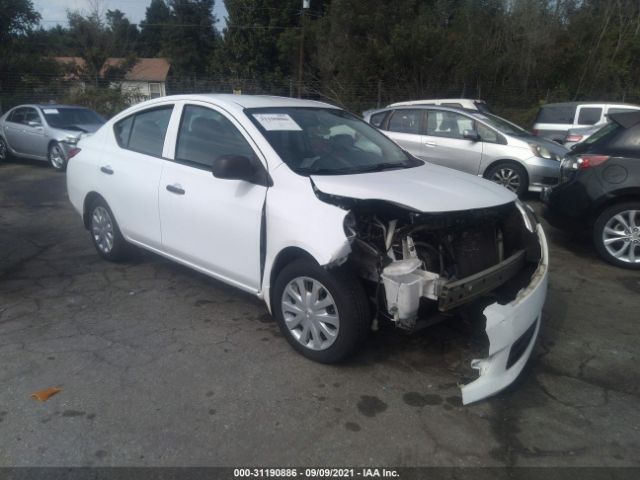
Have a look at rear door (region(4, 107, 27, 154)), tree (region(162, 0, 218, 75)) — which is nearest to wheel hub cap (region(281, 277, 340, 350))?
rear door (region(4, 107, 27, 154))

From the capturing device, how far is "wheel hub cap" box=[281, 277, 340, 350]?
136 inches

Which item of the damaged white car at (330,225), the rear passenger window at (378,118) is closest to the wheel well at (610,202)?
the damaged white car at (330,225)

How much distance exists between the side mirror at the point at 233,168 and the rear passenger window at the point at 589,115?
1209cm

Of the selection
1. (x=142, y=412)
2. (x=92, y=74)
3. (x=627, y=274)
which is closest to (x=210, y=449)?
(x=142, y=412)

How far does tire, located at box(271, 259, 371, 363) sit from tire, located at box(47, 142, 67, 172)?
9854mm

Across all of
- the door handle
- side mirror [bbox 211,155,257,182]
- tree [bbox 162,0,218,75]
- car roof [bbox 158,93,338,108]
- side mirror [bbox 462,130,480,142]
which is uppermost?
tree [bbox 162,0,218,75]

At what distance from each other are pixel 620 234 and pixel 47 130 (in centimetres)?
1133

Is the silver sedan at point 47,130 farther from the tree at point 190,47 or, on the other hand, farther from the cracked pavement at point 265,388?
the tree at point 190,47

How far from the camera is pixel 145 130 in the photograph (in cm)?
494

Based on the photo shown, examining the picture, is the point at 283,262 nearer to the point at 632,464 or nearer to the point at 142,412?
the point at 142,412

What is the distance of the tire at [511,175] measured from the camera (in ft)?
29.3

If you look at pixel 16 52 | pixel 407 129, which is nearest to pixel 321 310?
pixel 407 129

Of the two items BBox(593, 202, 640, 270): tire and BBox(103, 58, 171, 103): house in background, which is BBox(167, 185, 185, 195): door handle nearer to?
BBox(593, 202, 640, 270): tire

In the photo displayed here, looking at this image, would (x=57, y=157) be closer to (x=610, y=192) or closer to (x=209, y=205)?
(x=209, y=205)
